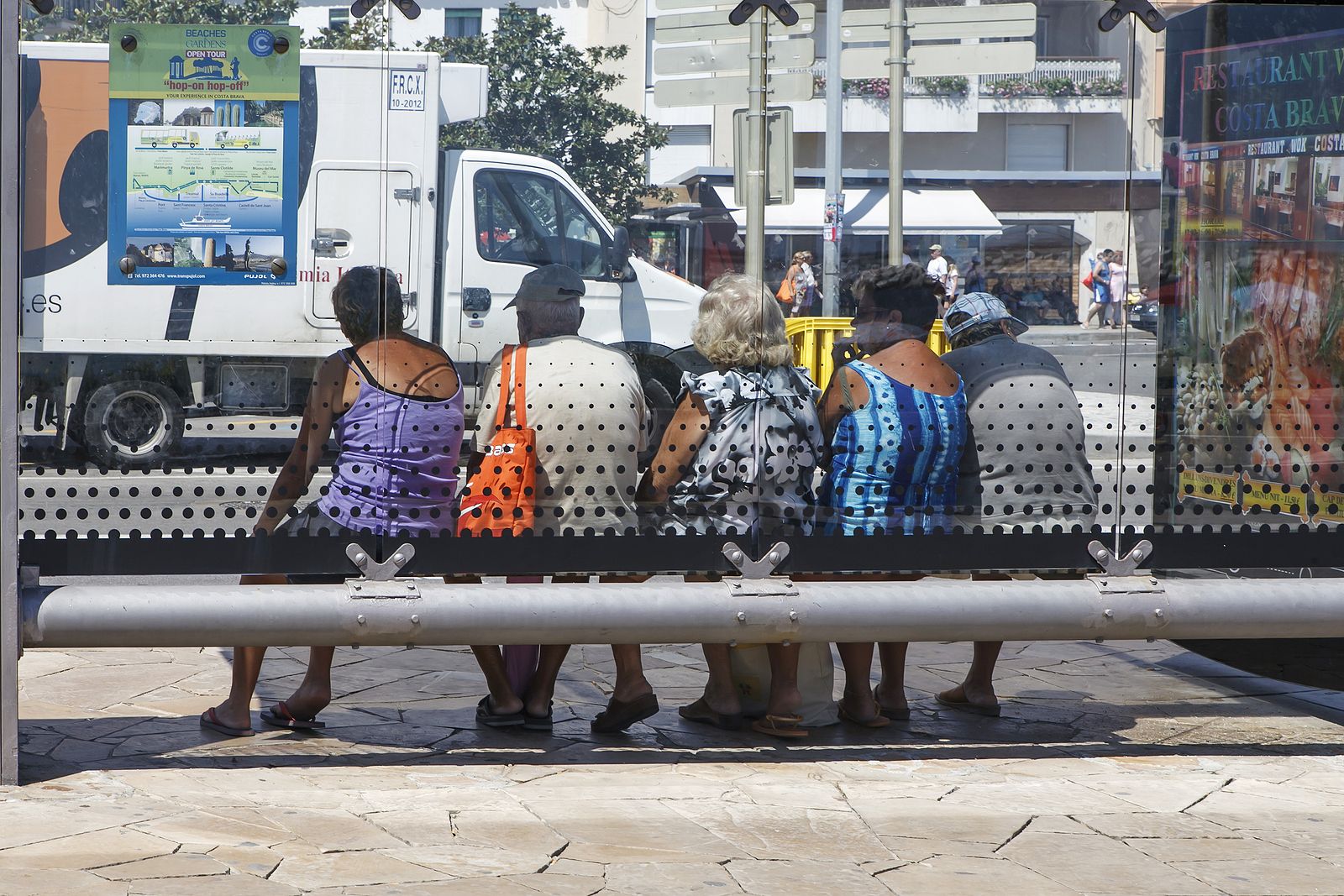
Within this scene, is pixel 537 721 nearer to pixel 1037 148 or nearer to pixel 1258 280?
pixel 1037 148

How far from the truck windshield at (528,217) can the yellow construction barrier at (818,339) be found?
0.73m

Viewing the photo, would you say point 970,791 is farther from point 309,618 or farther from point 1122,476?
point 309,618

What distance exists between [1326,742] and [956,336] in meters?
1.98

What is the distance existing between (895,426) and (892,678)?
3.48 feet

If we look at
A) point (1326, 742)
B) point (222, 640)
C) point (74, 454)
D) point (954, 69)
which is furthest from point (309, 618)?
point (1326, 742)

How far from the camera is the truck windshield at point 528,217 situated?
480 cm

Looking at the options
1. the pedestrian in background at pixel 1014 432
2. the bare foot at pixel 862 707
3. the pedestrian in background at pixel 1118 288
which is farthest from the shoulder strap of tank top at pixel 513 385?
the pedestrian in background at pixel 1118 288

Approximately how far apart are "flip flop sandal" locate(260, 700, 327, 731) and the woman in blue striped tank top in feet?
6.24

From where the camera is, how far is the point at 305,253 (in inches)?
188

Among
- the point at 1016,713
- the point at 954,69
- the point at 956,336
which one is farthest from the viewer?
the point at 1016,713

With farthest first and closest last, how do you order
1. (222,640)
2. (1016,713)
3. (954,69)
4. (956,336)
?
(1016,713), (956,336), (954,69), (222,640)

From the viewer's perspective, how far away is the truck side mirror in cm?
488

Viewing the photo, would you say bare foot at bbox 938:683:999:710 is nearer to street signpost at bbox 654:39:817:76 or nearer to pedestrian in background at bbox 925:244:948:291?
pedestrian in background at bbox 925:244:948:291

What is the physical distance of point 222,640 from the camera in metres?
4.64
